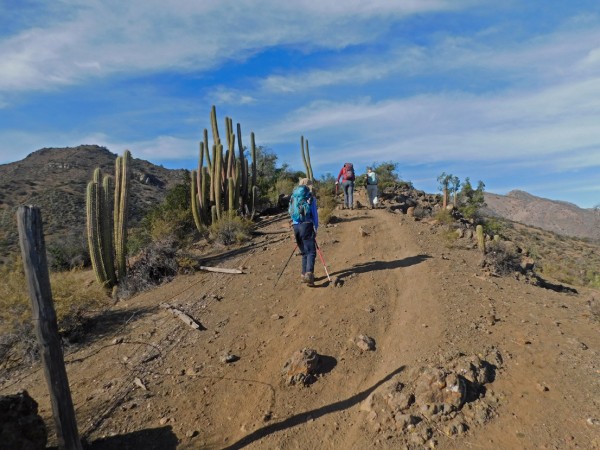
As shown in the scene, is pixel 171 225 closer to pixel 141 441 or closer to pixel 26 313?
pixel 26 313

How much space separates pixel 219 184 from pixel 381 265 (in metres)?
7.80

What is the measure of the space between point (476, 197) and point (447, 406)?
78.1 feet

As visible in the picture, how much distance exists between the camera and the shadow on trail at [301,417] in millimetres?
4234

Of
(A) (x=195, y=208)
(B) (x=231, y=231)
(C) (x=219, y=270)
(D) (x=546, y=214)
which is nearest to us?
(C) (x=219, y=270)

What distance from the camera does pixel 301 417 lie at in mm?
4504

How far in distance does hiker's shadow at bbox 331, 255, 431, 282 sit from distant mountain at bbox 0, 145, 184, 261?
1485cm

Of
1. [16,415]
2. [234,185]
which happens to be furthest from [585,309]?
[234,185]

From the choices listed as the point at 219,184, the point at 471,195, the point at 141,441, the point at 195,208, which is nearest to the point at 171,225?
the point at 195,208

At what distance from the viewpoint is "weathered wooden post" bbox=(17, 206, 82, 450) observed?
140 inches

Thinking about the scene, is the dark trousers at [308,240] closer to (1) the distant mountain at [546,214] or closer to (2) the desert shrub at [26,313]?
(2) the desert shrub at [26,313]

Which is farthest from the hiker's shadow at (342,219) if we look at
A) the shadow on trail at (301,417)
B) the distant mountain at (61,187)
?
the distant mountain at (61,187)

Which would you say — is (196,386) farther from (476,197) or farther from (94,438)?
(476,197)

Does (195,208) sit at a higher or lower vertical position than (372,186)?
lower

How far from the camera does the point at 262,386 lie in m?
5.07
